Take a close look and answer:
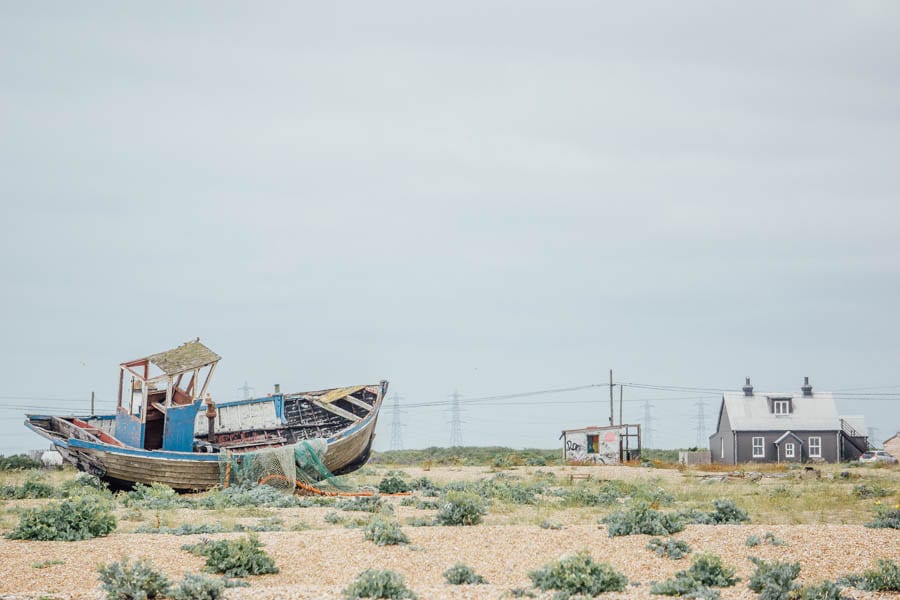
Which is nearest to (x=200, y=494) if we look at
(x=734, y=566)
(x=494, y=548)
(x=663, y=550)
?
(x=494, y=548)

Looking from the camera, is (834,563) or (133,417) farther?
(133,417)

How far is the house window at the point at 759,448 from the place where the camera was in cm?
5806

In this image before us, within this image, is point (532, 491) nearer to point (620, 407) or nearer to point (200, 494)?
point (200, 494)

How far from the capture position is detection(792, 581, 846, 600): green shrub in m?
11.6

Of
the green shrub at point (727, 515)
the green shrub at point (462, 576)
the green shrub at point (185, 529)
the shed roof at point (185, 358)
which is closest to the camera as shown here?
the green shrub at point (462, 576)

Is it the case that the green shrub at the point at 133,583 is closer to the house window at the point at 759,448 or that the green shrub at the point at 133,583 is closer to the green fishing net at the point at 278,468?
the green fishing net at the point at 278,468

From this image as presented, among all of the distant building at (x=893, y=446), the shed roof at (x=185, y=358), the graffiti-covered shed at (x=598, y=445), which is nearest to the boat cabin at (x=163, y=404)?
the shed roof at (x=185, y=358)

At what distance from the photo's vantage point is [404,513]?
21781 mm

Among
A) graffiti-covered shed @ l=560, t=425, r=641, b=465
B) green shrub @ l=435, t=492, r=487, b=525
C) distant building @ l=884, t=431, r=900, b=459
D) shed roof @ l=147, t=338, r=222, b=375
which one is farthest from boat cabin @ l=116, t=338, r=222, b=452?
distant building @ l=884, t=431, r=900, b=459

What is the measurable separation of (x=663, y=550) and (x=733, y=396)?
156 ft

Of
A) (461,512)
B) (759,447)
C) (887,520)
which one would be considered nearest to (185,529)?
(461,512)

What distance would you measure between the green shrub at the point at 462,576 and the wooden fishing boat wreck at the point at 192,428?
14675 millimetres

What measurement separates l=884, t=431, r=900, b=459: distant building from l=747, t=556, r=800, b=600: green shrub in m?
59.7

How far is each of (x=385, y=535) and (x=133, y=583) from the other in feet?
16.7
